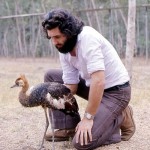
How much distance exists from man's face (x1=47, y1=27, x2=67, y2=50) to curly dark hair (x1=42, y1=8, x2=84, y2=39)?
3 centimetres

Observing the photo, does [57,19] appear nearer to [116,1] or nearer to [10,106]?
[10,106]

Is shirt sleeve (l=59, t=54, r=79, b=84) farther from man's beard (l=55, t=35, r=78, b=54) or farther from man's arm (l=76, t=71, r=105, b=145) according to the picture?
man's arm (l=76, t=71, r=105, b=145)

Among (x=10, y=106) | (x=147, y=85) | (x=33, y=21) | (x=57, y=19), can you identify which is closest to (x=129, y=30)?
(x=147, y=85)

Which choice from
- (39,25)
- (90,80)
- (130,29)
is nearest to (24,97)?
(90,80)

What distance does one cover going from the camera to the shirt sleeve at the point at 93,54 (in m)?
4.05

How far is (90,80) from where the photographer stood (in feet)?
14.1

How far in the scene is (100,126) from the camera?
14.6 ft

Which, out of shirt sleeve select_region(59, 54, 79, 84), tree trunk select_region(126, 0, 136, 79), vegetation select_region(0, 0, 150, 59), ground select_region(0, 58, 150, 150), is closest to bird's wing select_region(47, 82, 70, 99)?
shirt sleeve select_region(59, 54, 79, 84)

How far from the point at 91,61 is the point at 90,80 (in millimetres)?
302

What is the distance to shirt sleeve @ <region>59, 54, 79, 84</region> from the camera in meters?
4.61

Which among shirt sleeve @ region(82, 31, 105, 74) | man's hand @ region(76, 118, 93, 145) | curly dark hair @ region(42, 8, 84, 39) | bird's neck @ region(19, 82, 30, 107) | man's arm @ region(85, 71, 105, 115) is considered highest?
curly dark hair @ region(42, 8, 84, 39)

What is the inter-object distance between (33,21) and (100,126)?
797 inches

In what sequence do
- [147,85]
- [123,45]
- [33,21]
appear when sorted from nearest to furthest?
[147,85] → [123,45] → [33,21]

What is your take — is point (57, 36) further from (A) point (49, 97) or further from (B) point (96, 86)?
(A) point (49, 97)
